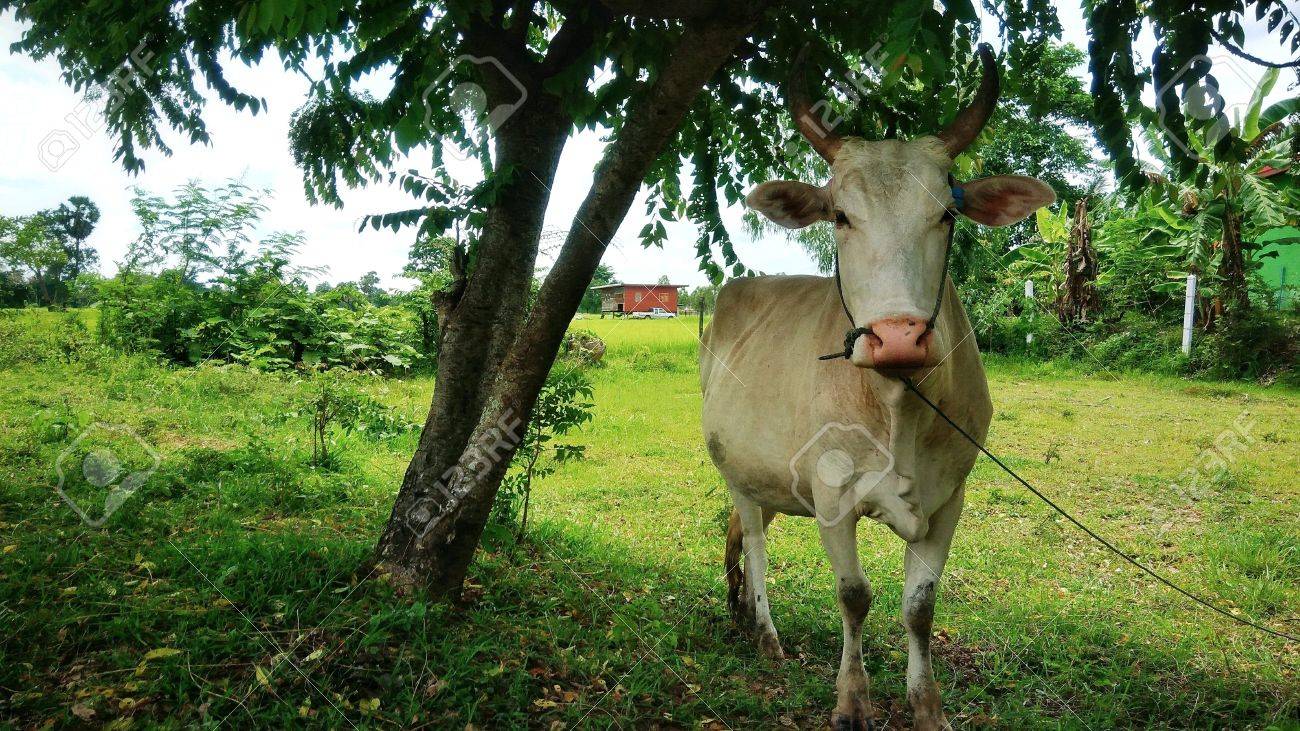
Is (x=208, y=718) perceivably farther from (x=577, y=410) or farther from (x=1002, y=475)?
(x=1002, y=475)

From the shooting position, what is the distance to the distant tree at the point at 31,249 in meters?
14.2

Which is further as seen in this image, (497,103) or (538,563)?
(538,563)

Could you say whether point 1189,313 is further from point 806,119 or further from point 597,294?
point 806,119

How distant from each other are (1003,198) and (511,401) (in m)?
2.31

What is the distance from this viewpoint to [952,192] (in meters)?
2.84

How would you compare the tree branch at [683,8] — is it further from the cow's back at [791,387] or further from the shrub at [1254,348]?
the shrub at [1254,348]

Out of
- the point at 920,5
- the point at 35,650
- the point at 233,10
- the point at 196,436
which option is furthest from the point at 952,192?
the point at 196,436

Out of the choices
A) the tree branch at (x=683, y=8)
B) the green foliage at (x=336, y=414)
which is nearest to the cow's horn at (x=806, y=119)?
the tree branch at (x=683, y=8)

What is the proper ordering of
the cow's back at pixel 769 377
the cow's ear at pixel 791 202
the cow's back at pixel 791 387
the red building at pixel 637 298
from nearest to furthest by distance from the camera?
1. the cow's ear at pixel 791 202
2. the cow's back at pixel 791 387
3. the cow's back at pixel 769 377
4. the red building at pixel 637 298

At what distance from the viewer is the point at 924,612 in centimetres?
328

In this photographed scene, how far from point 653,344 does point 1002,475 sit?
A: 303 inches

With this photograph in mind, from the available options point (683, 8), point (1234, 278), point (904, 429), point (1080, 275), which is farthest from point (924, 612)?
point (1080, 275)

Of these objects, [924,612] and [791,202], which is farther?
[924,612]

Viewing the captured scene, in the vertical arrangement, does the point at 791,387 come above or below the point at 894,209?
below
